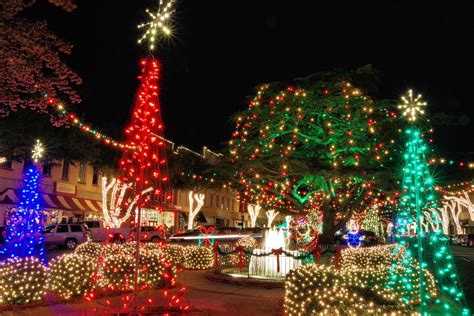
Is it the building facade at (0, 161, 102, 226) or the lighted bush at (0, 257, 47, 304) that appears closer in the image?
the lighted bush at (0, 257, 47, 304)

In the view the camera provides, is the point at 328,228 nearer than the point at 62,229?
Yes

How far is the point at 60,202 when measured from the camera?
35.4m

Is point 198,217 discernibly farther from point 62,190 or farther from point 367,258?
point 367,258

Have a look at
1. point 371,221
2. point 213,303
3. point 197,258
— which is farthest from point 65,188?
point 213,303

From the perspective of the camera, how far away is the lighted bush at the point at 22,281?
384 inches

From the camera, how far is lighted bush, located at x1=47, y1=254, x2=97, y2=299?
10773mm

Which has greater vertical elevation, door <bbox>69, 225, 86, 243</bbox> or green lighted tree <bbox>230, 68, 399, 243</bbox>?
green lighted tree <bbox>230, 68, 399, 243</bbox>

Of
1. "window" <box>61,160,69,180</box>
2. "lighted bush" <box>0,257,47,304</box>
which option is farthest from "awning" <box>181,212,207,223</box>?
"lighted bush" <box>0,257,47,304</box>

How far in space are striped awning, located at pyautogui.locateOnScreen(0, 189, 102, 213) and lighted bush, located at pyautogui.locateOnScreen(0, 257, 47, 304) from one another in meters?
22.6

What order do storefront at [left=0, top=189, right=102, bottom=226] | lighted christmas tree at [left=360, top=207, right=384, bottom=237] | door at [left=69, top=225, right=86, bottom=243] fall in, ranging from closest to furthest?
door at [left=69, top=225, right=86, bottom=243] → storefront at [left=0, top=189, right=102, bottom=226] → lighted christmas tree at [left=360, top=207, right=384, bottom=237]

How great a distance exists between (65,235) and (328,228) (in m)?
17.2

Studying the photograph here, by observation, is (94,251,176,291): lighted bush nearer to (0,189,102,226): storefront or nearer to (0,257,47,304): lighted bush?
(0,257,47,304): lighted bush

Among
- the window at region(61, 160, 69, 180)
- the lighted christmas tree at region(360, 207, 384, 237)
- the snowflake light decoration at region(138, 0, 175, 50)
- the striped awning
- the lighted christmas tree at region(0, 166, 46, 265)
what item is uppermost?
the window at region(61, 160, 69, 180)

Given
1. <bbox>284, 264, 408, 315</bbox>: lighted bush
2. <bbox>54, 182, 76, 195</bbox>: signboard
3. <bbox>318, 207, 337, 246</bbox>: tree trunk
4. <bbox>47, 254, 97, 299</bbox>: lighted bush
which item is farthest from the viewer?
<bbox>54, 182, 76, 195</bbox>: signboard
